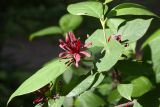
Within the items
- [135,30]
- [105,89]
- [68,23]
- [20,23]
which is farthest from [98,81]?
[20,23]

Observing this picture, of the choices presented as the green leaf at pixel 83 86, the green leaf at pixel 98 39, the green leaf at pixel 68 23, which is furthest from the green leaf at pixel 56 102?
the green leaf at pixel 68 23

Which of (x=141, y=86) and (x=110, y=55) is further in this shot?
(x=141, y=86)

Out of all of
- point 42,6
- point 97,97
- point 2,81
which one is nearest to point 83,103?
point 97,97

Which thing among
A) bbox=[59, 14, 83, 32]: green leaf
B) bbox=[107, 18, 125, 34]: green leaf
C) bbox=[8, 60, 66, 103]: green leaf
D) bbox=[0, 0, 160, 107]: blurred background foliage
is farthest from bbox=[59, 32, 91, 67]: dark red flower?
bbox=[0, 0, 160, 107]: blurred background foliage

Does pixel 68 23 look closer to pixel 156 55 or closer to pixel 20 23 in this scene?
pixel 156 55

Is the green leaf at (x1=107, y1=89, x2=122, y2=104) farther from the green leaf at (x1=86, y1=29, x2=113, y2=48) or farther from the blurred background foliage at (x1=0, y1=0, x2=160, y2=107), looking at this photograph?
the blurred background foliage at (x1=0, y1=0, x2=160, y2=107)
